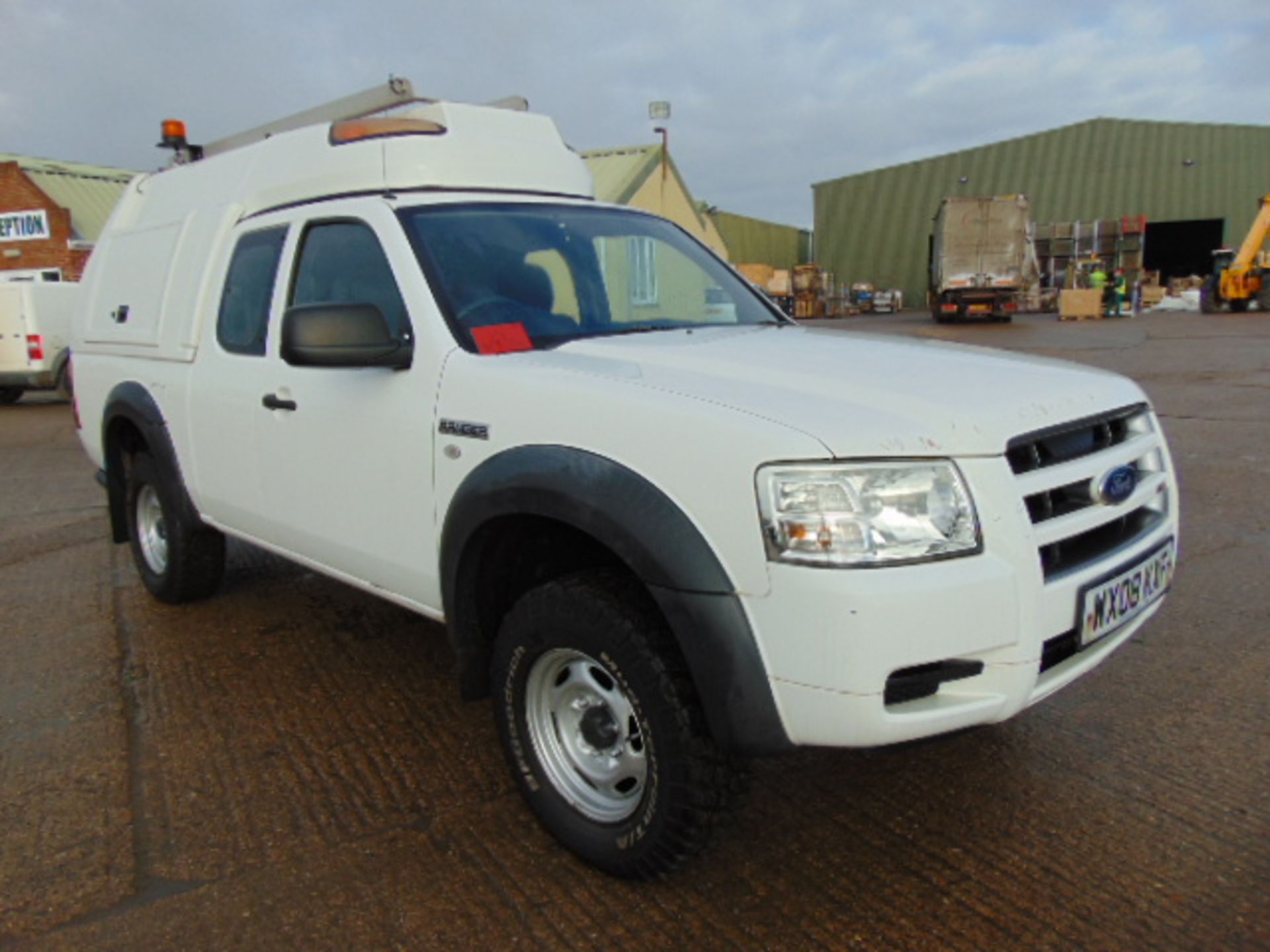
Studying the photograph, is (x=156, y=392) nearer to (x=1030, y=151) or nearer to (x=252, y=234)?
(x=252, y=234)

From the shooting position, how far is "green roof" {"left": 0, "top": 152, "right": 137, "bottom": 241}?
85.2ft

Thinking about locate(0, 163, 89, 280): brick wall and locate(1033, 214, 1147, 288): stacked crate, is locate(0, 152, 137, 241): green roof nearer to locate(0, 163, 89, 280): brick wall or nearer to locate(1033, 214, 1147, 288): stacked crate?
locate(0, 163, 89, 280): brick wall

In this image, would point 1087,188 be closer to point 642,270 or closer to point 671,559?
point 642,270

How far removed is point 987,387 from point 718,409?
729 mm

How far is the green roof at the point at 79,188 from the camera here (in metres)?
26.0

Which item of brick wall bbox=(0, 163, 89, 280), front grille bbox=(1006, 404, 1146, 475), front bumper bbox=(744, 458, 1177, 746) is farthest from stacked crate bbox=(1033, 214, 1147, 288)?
front bumper bbox=(744, 458, 1177, 746)

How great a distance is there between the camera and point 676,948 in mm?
2121

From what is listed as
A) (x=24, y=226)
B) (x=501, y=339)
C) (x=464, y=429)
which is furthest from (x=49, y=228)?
(x=464, y=429)

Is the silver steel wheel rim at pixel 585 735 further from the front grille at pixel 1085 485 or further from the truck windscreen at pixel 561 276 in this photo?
the front grille at pixel 1085 485

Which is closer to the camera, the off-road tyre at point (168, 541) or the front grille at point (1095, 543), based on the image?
the front grille at point (1095, 543)

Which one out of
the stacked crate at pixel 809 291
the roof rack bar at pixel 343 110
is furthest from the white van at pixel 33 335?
the stacked crate at pixel 809 291

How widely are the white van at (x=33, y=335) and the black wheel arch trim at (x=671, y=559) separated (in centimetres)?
1469

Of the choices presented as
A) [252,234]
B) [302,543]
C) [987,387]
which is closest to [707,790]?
[987,387]

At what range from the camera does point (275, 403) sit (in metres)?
3.30
